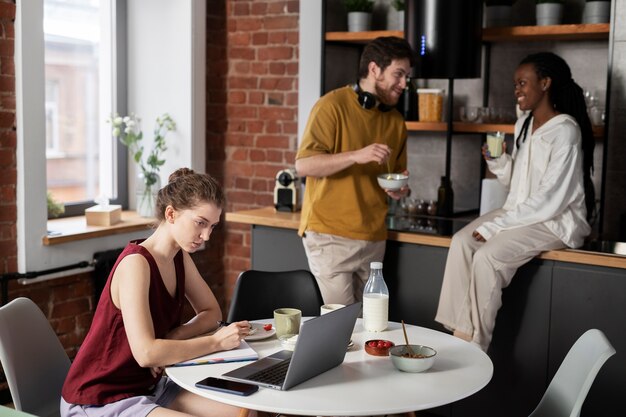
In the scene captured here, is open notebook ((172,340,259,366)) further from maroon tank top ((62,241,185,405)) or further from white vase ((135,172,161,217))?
white vase ((135,172,161,217))

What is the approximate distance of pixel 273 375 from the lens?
84.0 inches

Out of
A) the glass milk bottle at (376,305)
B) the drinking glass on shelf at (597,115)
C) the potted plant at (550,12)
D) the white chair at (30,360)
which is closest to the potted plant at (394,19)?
the potted plant at (550,12)

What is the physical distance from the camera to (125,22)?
486cm

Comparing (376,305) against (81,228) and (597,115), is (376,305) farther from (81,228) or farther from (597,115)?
(81,228)

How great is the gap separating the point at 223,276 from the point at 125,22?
1.67 m

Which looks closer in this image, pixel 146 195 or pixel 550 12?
pixel 550 12

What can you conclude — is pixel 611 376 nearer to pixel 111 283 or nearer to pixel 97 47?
pixel 111 283

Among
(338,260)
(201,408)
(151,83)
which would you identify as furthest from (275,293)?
(151,83)

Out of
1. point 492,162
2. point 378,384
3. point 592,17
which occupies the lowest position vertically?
point 378,384

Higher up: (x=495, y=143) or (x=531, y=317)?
(x=495, y=143)

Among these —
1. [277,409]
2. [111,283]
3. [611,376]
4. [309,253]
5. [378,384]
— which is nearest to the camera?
[277,409]

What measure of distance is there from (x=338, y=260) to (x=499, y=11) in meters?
1.64

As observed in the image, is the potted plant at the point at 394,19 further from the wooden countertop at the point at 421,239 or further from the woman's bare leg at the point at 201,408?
the woman's bare leg at the point at 201,408

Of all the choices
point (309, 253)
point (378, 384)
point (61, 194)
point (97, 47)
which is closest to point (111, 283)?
point (378, 384)
